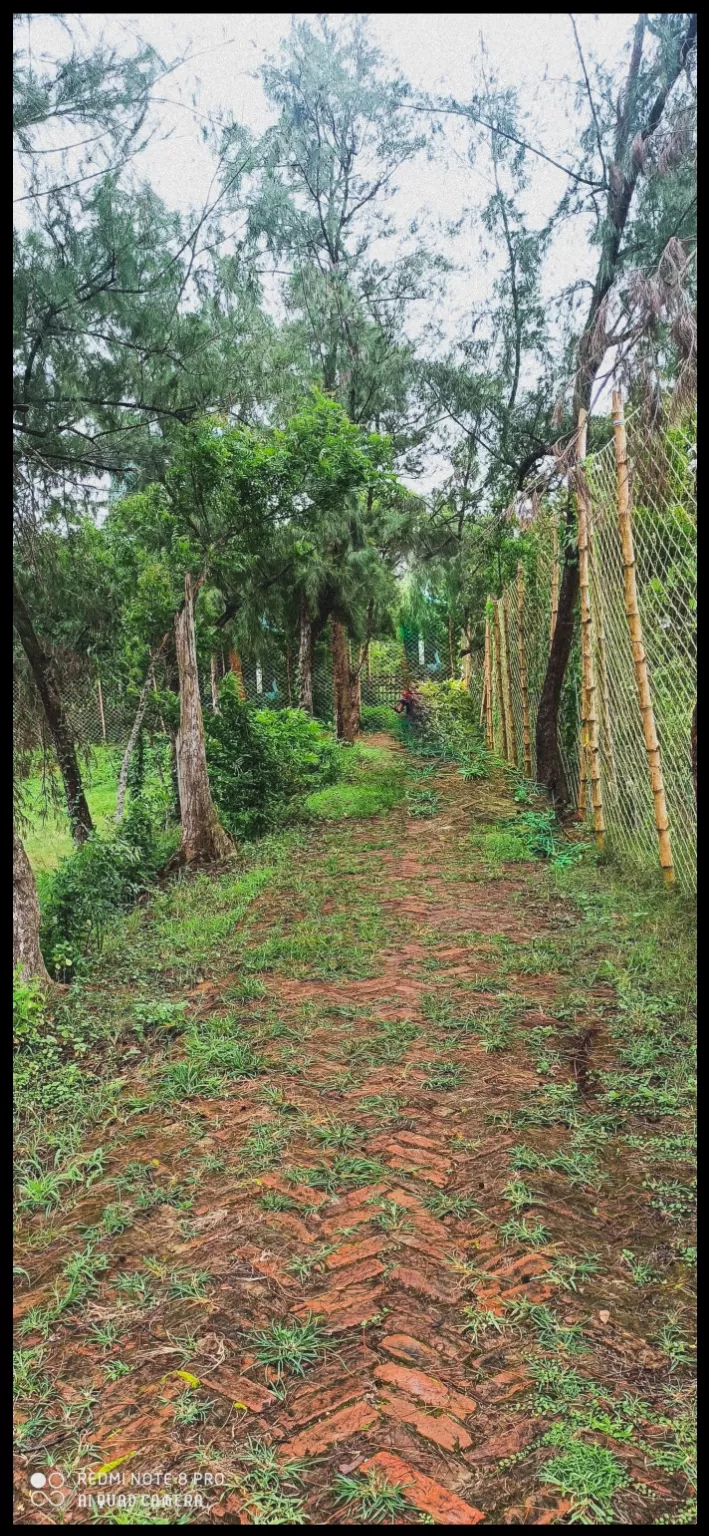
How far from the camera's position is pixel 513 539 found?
718cm

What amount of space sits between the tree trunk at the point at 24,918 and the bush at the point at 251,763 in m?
3.14

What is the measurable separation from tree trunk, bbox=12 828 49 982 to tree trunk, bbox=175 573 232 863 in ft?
7.82

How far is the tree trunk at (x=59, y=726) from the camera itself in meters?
5.50

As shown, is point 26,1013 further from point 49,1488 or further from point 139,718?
point 139,718

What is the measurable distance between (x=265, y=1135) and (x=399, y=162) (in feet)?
27.0

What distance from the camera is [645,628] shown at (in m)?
4.09

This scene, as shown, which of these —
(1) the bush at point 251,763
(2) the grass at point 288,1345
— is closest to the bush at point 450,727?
(1) the bush at point 251,763

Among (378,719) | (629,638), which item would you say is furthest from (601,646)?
(378,719)

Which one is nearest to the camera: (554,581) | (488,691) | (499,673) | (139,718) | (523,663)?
(554,581)

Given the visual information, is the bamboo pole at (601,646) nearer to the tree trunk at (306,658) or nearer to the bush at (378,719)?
the tree trunk at (306,658)

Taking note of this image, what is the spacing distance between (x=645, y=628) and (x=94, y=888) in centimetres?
314

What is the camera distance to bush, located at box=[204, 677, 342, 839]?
262 inches

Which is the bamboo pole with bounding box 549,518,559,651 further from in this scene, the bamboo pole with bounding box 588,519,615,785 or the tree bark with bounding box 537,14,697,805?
the bamboo pole with bounding box 588,519,615,785

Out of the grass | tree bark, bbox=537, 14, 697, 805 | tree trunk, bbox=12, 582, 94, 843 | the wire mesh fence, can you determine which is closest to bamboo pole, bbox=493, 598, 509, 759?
the wire mesh fence
